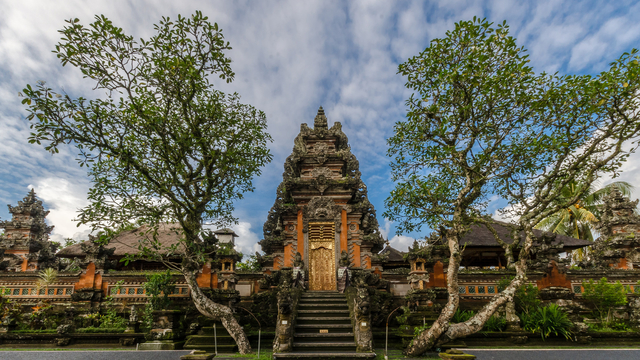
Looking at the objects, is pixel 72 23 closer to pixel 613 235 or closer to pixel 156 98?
pixel 156 98

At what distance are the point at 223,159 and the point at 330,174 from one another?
5732 millimetres

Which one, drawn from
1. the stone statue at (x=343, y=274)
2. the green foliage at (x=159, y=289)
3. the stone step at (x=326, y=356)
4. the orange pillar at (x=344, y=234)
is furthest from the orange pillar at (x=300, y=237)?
the stone step at (x=326, y=356)

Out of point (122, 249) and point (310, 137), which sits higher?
point (310, 137)

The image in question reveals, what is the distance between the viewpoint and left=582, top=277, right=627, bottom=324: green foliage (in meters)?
10.5

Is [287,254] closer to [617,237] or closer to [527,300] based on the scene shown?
[527,300]

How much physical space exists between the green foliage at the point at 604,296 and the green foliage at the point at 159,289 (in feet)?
43.2

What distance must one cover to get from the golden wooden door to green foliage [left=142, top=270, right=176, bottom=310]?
4.83 metres

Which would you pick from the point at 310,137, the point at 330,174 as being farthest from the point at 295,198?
the point at 310,137

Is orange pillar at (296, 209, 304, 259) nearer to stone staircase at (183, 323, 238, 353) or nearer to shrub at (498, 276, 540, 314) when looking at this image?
stone staircase at (183, 323, 238, 353)

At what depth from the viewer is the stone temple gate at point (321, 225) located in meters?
12.8

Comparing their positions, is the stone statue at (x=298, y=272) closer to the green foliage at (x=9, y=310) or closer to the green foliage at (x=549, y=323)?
the green foliage at (x=549, y=323)

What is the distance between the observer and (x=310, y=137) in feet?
49.8

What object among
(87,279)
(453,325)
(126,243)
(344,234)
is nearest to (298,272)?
(344,234)

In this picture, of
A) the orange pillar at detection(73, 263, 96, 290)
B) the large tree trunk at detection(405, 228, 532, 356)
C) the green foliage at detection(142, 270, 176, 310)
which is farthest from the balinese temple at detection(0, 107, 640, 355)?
the large tree trunk at detection(405, 228, 532, 356)
